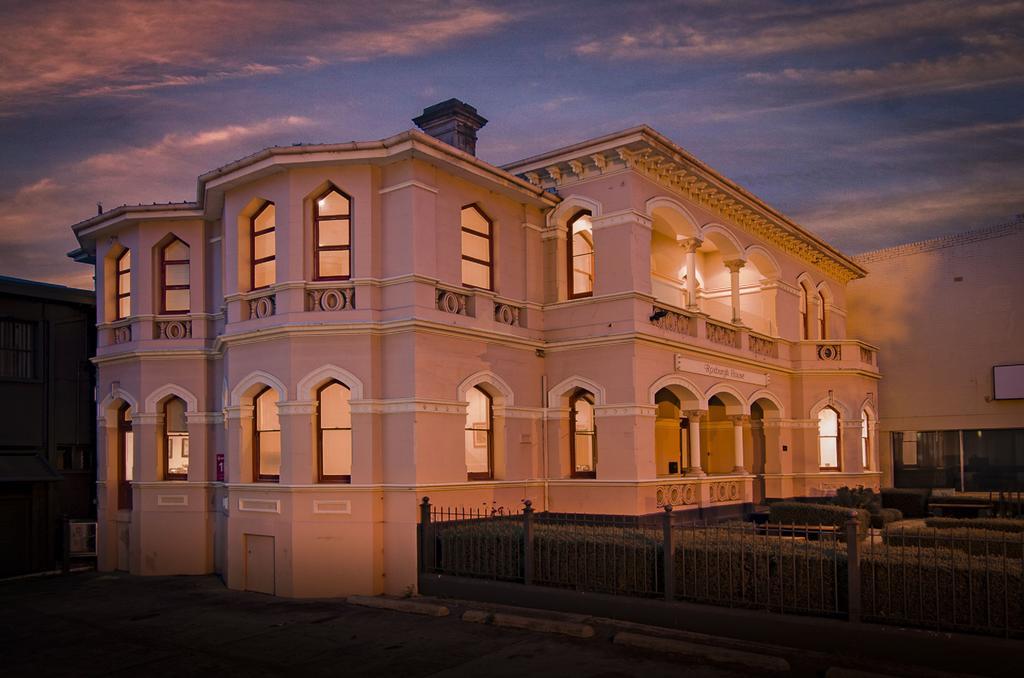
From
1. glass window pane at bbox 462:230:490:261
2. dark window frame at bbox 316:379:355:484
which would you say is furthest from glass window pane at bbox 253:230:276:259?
glass window pane at bbox 462:230:490:261

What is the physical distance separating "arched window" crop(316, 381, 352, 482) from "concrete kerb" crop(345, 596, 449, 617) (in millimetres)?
2545

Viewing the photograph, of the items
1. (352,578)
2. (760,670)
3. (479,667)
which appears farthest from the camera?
(352,578)

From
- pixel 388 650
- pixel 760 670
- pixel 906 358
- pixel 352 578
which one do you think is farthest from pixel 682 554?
pixel 906 358

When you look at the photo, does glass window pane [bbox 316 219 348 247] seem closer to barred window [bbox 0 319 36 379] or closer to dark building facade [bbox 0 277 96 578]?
dark building facade [bbox 0 277 96 578]

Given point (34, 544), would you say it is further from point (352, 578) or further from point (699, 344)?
point (699, 344)

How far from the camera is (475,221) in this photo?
63.4ft

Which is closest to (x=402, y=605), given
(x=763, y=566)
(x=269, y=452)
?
(x=269, y=452)

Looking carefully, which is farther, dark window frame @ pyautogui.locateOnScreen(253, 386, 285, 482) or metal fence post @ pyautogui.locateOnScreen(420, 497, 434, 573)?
dark window frame @ pyautogui.locateOnScreen(253, 386, 285, 482)

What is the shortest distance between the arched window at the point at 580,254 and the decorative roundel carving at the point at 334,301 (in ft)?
19.2

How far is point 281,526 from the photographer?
1705 centimetres

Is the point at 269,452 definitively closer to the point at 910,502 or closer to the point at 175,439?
the point at 175,439

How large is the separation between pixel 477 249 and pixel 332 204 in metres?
3.33

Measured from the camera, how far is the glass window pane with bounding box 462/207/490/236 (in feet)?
62.6

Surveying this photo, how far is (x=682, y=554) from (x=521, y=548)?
324 centimetres
